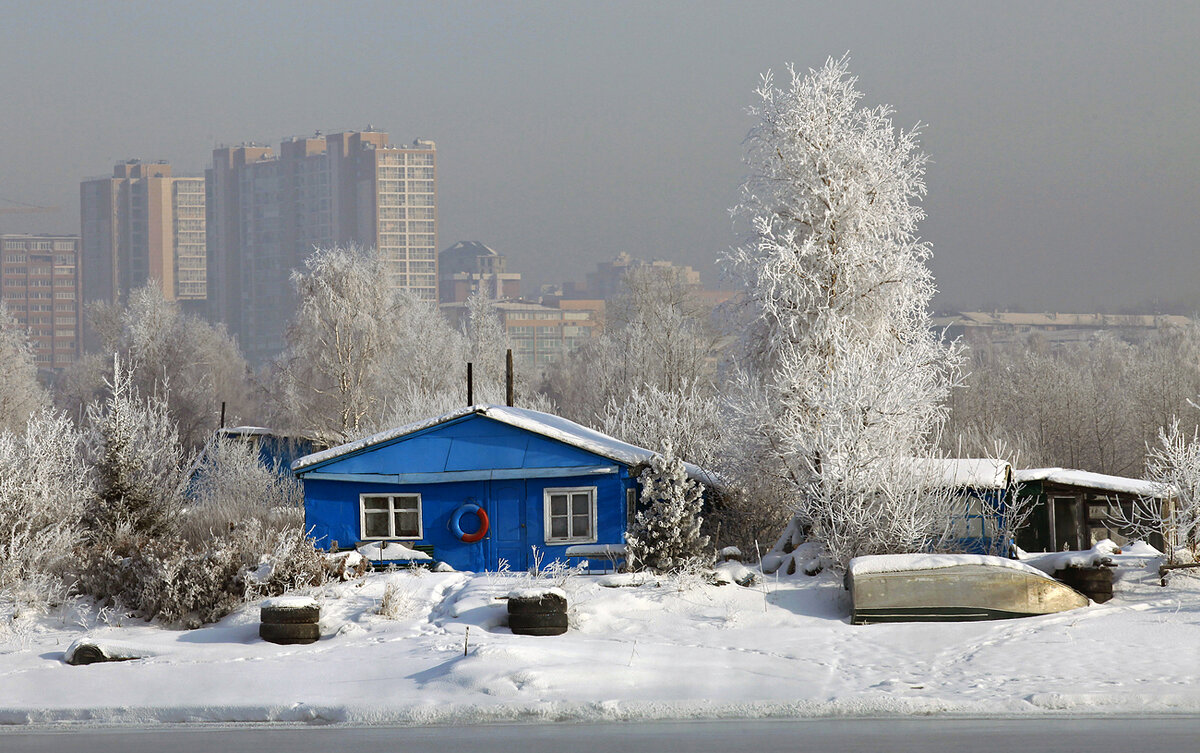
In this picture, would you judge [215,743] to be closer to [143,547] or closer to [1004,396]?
[143,547]

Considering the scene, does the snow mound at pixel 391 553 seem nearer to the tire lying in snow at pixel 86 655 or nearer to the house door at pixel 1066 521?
the tire lying in snow at pixel 86 655

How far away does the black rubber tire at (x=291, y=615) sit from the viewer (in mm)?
15414

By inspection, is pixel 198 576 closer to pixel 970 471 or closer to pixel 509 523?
pixel 509 523

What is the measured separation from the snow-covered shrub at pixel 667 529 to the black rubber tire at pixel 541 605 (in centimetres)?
273

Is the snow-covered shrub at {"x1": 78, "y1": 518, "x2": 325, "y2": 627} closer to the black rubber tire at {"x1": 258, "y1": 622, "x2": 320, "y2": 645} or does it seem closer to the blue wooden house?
the black rubber tire at {"x1": 258, "y1": 622, "x2": 320, "y2": 645}

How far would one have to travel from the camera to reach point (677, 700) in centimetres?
1229

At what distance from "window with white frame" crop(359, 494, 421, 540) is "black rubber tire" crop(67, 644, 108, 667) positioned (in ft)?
25.8

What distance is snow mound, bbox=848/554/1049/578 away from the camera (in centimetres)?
1673

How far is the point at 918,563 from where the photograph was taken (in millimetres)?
16828

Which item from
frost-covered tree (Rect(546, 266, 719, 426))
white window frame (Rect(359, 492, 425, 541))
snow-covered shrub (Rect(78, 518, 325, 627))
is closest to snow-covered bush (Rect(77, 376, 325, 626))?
snow-covered shrub (Rect(78, 518, 325, 627))

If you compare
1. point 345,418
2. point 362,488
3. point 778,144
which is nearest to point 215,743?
point 362,488

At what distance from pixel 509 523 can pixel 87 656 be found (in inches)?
355

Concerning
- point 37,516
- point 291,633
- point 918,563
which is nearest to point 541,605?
point 291,633

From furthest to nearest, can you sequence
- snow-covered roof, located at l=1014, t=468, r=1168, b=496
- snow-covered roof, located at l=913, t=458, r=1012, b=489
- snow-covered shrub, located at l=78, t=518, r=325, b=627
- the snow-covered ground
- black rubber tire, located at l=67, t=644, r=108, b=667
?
snow-covered roof, located at l=1014, t=468, r=1168, b=496, snow-covered roof, located at l=913, t=458, r=1012, b=489, snow-covered shrub, located at l=78, t=518, r=325, b=627, black rubber tire, located at l=67, t=644, r=108, b=667, the snow-covered ground
